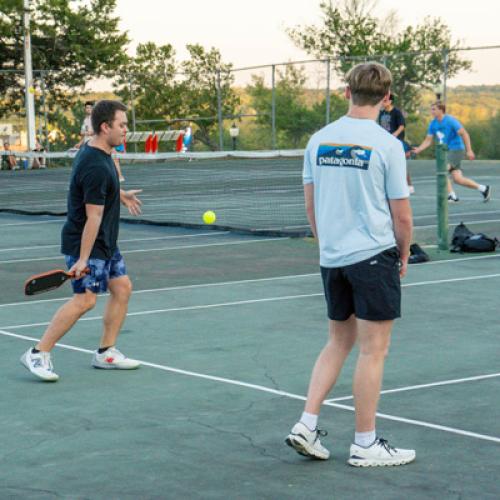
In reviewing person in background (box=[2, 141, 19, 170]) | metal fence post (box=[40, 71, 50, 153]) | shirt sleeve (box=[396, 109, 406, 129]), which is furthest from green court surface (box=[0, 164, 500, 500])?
metal fence post (box=[40, 71, 50, 153])

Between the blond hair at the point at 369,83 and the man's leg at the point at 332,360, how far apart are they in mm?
1001

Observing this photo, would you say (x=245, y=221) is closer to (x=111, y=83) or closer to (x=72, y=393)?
(x=72, y=393)

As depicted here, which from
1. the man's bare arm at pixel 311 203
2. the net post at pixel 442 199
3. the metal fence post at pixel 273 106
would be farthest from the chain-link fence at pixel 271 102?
the man's bare arm at pixel 311 203

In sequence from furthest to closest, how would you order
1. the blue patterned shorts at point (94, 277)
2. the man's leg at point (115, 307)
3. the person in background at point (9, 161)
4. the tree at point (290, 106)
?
the person in background at point (9, 161)
the tree at point (290, 106)
the man's leg at point (115, 307)
the blue patterned shorts at point (94, 277)

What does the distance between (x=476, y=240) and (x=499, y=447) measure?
8.42 m

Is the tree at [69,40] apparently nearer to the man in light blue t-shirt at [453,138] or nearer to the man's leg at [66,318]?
the man in light blue t-shirt at [453,138]

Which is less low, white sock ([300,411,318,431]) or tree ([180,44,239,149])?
tree ([180,44,239,149])

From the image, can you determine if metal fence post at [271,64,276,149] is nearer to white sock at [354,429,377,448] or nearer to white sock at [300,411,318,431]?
white sock at [300,411,318,431]

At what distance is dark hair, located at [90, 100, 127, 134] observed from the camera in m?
7.68

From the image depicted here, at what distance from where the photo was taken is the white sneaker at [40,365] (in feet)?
25.2

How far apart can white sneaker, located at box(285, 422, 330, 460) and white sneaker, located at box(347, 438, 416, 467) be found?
146mm

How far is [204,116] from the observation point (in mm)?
42906

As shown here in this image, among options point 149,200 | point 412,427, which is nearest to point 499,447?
point 412,427

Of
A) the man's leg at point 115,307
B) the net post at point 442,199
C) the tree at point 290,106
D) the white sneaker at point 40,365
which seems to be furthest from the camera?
the tree at point 290,106
